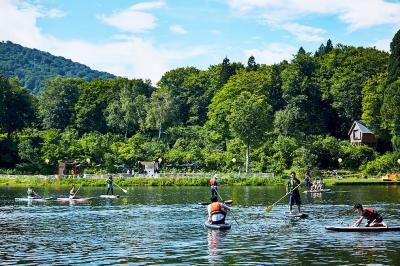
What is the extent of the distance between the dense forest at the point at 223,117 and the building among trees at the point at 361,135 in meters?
1.50

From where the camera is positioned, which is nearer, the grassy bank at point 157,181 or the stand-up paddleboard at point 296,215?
the stand-up paddleboard at point 296,215

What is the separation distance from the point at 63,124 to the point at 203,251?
126m

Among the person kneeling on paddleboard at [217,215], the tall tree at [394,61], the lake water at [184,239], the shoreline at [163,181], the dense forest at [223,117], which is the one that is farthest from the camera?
the dense forest at [223,117]

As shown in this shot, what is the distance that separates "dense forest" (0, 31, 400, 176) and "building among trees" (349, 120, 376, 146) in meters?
1.50

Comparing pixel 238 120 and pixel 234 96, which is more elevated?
pixel 234 96

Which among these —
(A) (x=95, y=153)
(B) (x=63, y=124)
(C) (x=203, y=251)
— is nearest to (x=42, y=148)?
(A) (x=95, y=153)

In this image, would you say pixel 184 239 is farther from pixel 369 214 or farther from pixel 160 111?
pixel 160 111

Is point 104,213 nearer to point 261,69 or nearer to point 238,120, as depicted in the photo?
point 238,120

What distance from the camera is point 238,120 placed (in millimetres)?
103000

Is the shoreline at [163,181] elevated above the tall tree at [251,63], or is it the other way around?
the tall tree at [251,63]

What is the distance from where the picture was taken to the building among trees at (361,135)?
119 meters

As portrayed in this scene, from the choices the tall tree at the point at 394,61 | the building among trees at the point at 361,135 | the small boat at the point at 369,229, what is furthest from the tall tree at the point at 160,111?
the small boat at the point at 369,229

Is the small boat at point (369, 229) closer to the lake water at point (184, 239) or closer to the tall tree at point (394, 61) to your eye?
the lake water at point (184, 239)

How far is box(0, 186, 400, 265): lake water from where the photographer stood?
23.6 metres
